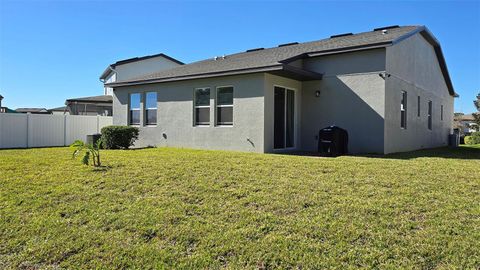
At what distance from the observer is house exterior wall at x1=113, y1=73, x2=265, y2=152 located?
38.6 ft

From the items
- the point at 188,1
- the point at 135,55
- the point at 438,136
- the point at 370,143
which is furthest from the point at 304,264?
the point at 135,55

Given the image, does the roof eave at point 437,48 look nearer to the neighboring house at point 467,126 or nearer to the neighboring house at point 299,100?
the neighboring house at point 299,100

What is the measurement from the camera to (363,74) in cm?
1212

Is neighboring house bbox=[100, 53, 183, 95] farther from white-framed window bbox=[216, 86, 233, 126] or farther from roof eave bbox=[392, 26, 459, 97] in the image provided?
roof eave bbox=[392, 26, 459, 97]

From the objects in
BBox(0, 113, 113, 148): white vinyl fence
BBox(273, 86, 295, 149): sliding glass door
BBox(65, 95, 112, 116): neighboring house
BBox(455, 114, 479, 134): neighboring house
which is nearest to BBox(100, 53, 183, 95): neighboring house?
BBox(65, 95, 112, 116): neighboring house

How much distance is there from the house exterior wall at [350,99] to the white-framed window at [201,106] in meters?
3.77

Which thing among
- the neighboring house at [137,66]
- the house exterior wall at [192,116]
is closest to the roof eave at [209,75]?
the house exterior wall at [192,116]

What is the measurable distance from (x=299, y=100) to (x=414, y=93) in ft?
18.3

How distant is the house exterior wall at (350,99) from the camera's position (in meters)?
11.9

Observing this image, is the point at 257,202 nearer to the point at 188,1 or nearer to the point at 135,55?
the point at 188,1

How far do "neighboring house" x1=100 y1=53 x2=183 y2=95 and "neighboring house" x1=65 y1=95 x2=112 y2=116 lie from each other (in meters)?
2.80

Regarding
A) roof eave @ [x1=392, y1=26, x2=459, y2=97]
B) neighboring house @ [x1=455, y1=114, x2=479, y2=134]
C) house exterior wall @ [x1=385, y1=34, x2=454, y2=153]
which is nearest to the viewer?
house exterior wall @ [x1=385, y1=34, x2=454, y2=153]

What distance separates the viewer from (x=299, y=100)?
13.5 m

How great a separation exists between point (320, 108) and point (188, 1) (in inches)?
242
